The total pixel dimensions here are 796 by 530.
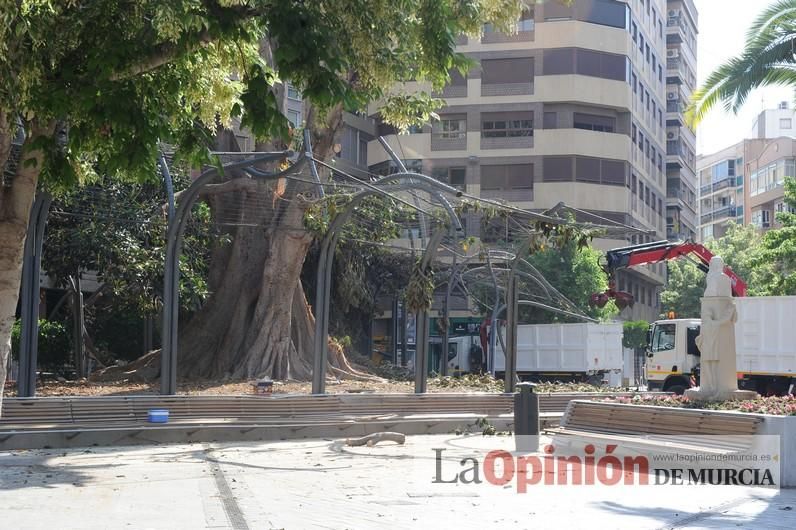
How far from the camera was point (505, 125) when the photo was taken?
5144 centimetres

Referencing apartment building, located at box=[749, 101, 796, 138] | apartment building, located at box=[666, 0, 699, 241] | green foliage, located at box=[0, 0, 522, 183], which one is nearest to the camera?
green foliage, located at box=[0, 0, 522, 183]

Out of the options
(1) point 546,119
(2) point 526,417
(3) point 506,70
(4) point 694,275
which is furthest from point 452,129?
(2) point 526,417

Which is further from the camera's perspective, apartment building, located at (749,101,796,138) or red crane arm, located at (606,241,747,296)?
apartment building, located at (749,101,796,138)

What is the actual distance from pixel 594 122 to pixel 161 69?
44502mm

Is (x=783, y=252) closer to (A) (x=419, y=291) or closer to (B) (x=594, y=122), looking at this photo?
(A) (x=419, y=291)

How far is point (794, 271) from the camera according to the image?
32.4m

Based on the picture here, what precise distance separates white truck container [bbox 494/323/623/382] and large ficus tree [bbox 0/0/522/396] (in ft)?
89.7

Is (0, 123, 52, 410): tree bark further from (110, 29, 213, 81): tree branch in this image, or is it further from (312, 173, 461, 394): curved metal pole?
(312, 173, 461, 394): curved metal pole

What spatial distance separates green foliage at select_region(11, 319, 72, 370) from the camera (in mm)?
31516

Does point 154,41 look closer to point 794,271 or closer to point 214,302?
point 214,302

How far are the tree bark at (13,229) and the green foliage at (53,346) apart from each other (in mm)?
23266

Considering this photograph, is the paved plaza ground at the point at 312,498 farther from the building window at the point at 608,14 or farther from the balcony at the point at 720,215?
the balcony at the point at 720,215

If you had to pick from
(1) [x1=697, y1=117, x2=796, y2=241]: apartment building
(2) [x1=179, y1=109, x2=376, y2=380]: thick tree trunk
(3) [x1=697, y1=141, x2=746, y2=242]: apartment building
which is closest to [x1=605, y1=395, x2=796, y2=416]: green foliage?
(2) [x1=179, y1=109, x2=376, y2=380]: thick tree trunk

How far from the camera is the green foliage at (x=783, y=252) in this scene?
32125mm
